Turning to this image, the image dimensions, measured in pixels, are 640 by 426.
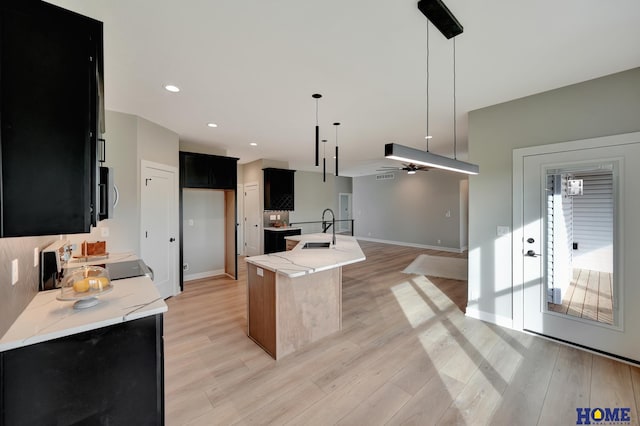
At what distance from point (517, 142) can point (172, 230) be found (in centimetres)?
523

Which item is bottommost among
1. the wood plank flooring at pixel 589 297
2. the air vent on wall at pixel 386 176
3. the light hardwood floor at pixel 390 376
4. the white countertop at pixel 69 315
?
the light hardwood floor at pixel 390 376

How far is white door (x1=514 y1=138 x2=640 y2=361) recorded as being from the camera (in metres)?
2.46

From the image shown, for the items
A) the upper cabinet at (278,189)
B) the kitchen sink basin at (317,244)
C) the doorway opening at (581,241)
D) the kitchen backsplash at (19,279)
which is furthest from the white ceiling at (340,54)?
the upper cabinet at (278,189)

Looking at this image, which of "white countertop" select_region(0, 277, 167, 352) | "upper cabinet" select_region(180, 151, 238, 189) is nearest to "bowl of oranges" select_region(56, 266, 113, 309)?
"white countertop" select_region(0, 277, 167, 352)

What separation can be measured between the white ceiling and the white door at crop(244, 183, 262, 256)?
3.50 metres

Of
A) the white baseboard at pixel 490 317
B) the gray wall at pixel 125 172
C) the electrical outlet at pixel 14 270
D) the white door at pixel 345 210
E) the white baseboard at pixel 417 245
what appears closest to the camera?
the electrical outlet at pixel 14 270

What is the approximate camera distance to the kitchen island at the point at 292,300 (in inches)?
101

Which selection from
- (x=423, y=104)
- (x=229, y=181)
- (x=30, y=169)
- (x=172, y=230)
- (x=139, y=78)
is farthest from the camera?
(x=229, y=181)

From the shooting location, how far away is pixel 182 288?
4.70m

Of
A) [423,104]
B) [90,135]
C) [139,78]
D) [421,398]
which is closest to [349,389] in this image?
[421,398]

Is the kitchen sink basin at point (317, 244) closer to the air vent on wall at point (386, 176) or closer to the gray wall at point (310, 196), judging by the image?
the gray wall at point (310, 196)

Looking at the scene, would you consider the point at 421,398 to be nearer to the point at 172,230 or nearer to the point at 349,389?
the point at 349,389

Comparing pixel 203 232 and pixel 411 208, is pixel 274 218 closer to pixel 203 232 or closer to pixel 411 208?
pixel 203 232

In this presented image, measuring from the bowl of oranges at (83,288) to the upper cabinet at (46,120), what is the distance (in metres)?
0.69
